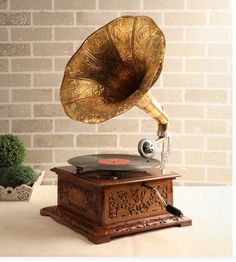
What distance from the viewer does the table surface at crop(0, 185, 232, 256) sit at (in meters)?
1.50

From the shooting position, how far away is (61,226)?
175cm

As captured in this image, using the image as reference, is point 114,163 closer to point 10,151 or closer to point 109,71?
point 109,71

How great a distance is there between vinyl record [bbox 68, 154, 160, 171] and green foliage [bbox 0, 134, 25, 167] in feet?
1.65

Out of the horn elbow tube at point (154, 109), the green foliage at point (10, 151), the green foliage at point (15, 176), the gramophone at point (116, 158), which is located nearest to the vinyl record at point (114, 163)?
the gramophone at point (116, 158)

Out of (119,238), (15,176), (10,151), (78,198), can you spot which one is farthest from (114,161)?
(10,151)

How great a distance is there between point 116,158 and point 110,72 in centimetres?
36

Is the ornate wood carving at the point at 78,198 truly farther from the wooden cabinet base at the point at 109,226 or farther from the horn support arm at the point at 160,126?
the horn support arm at the point at 160,126

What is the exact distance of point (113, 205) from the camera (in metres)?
1.63

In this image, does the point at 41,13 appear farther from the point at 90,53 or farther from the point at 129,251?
the point at 129,251

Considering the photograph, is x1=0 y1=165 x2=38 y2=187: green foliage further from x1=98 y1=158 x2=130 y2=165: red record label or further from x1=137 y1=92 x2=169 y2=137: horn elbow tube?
x1=137 y1=92 x2=169 y2=137: horn elbow tube

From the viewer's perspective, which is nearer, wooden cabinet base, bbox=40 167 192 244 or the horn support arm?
wooden cabinet base, bbox=40 167 192 244

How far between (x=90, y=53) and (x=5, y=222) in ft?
2.47

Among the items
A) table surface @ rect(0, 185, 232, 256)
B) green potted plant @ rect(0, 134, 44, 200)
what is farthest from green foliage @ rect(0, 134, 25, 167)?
table surface @ rect(0, 185, 232, 256)

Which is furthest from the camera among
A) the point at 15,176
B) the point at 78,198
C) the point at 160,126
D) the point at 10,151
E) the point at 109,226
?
the point at 10,151
